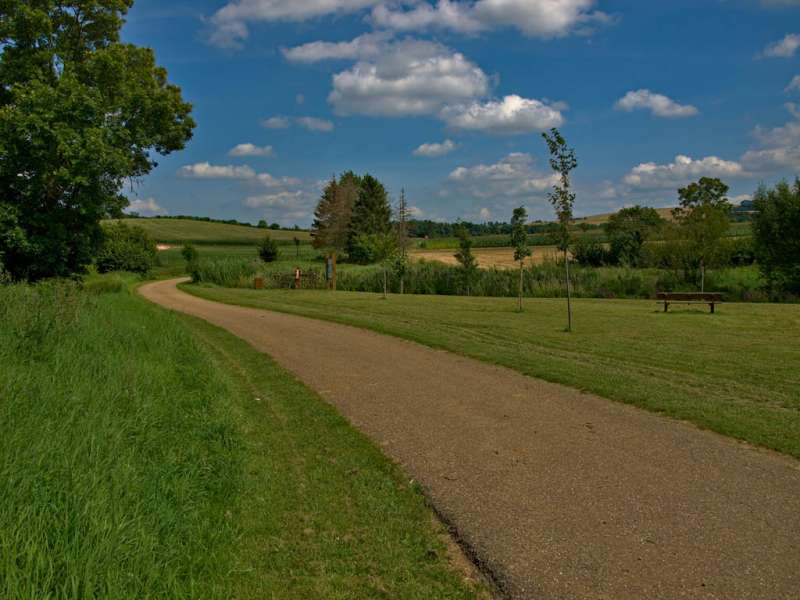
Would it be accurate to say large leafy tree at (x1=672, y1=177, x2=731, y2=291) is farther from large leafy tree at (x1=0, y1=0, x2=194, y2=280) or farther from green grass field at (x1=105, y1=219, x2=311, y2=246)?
green grass field at (x1=105, y1=219, x2=311, y2=246)

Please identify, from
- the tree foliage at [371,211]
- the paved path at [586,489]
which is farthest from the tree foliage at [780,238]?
the tree foliage at [371,211]

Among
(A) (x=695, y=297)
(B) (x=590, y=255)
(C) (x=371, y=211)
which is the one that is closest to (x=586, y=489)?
(A) (x=695, y=297)

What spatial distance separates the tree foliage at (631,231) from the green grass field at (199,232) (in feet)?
204

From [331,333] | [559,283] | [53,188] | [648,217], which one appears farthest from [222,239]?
[331,333]

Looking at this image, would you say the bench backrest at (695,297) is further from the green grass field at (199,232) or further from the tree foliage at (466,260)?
the green grass field at (199,232)

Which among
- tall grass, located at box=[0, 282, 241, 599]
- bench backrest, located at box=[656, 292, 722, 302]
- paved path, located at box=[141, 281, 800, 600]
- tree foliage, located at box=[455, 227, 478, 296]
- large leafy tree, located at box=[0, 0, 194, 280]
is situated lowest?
paved path, located at box=[141, 281, 800, 600]

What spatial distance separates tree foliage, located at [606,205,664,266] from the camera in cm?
4716

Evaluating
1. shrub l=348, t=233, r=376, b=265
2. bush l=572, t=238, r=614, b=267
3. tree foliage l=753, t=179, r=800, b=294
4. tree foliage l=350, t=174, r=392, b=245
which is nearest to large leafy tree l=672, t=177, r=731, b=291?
tree foliage l=753, t=179, r=800, b=294

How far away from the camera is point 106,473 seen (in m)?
4.19

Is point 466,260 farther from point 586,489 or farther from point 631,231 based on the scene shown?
point 586,489

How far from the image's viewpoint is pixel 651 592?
3506 millimetres

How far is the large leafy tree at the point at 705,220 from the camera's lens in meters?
31.9

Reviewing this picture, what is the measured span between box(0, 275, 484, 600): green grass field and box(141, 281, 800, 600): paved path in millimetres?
442

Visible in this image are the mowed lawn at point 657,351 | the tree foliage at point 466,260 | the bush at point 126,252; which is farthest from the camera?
the bush at point 126,252
